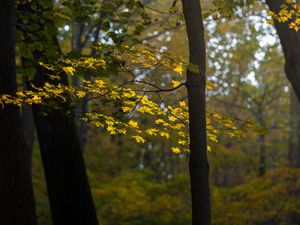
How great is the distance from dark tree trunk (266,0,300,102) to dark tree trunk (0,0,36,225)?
351 cm

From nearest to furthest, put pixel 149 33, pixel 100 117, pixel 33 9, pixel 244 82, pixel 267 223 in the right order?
pixel 100 117 < pixel 33 9 < pixel 267 223 < pixel 244 82 < pixel 149 33

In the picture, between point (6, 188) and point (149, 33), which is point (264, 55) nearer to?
point (149, 33)

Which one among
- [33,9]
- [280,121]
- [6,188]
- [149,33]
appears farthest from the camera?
[280,121]

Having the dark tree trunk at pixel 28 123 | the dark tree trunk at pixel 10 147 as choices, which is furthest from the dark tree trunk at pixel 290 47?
the dark tree trunk at pixel 28 123

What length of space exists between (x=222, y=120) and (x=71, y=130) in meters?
3.07

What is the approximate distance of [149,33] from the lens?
83.7 feet

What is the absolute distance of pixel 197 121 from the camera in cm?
431

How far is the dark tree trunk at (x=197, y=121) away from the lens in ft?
13.8

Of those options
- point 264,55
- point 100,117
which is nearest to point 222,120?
point 100,117

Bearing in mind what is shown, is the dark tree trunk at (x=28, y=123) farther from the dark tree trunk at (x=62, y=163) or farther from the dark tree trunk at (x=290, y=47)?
the dark tree trunk at (x=290, y=47)

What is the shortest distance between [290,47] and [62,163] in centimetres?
388

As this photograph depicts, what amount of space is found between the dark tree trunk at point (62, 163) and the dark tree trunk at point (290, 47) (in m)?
3.34

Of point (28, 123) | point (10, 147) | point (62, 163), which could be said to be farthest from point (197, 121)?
point (28, 123)

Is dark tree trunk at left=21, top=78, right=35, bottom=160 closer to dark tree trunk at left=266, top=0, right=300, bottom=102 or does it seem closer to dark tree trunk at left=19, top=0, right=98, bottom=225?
dark tree trunk at left=19, top=0, right=98, bottom=225
